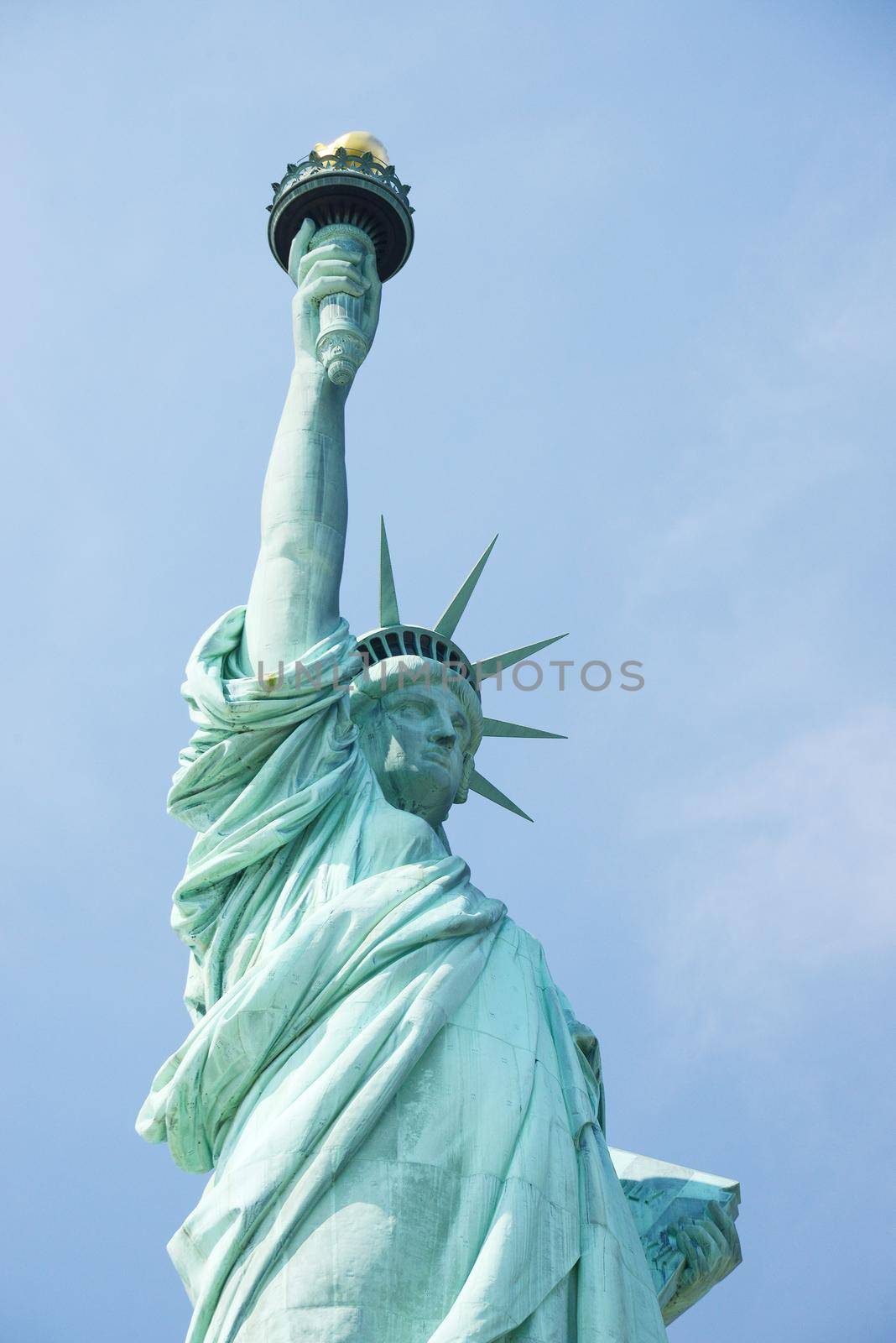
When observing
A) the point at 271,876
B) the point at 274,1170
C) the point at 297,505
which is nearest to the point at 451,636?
the point at 297,505

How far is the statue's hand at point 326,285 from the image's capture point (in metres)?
15.8

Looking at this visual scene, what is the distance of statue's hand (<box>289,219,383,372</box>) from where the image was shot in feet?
51.9

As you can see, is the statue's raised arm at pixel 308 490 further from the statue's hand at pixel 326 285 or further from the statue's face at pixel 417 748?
the statue's face at pixel 417 748

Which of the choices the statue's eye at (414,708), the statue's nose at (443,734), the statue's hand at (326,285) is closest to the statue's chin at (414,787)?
the statue's nose at (443,734)

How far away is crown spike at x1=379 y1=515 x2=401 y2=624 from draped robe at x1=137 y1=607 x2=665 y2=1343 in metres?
1.58

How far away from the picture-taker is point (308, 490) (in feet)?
49.3

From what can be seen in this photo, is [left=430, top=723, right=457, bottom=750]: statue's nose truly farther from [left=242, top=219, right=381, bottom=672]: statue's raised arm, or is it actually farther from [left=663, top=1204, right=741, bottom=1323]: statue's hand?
[left=663, top=1204, right=741, bottom=1323]: statue's hand

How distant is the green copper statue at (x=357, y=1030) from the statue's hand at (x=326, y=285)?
0.03 meters

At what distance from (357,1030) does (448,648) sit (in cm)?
428

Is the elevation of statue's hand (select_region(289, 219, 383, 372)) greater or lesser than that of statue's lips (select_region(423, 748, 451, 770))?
greater

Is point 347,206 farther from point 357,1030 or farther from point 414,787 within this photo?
point 357,1030

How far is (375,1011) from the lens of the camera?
1227cm

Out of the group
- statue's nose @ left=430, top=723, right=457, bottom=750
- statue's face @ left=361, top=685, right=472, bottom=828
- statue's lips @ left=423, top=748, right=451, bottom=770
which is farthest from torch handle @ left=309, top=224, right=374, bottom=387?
statue's lips @ left=423, top=748, right=451, bottom=770

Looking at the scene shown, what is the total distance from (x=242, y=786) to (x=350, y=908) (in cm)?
154
